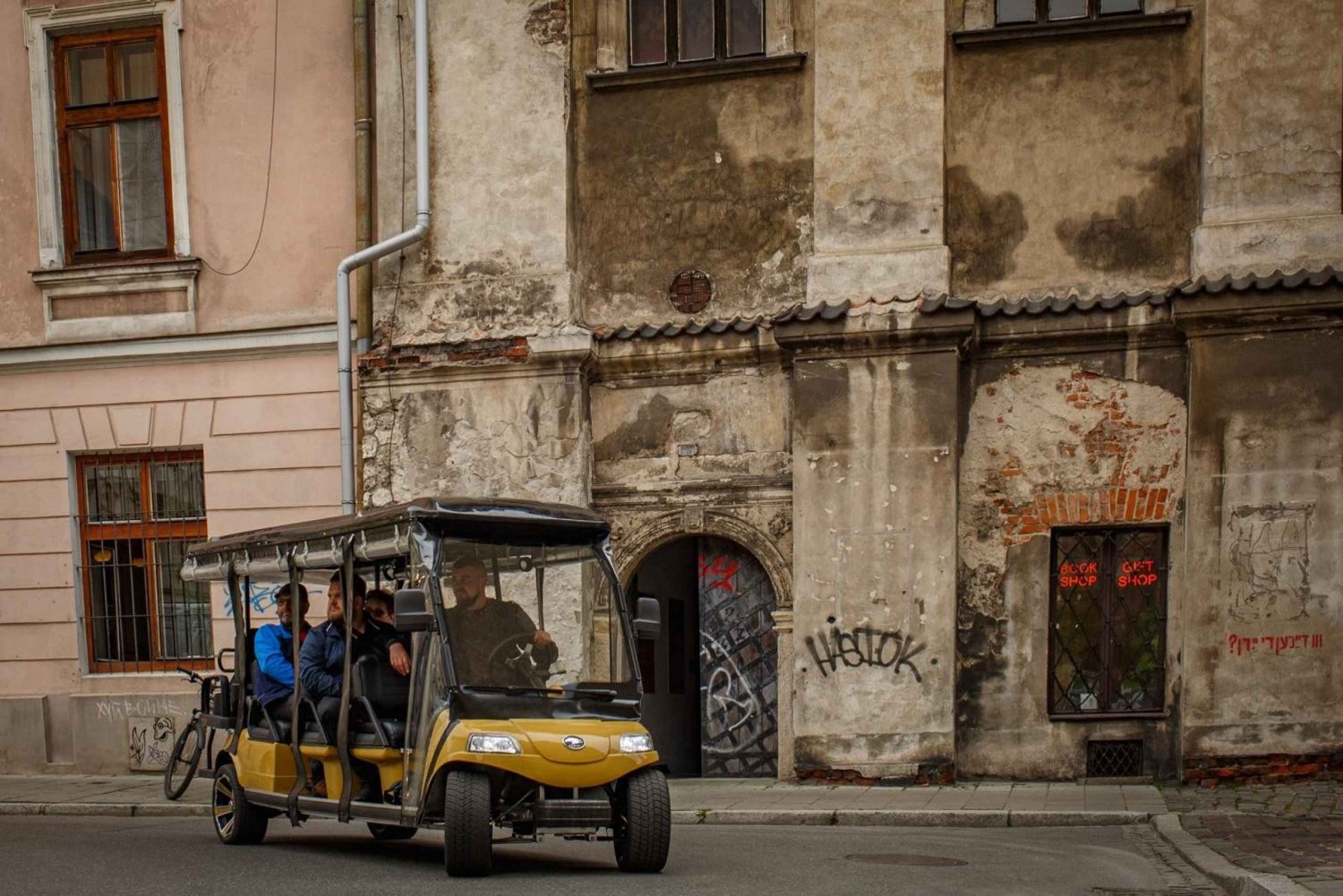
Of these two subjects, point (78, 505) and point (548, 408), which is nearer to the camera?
point (548, 408)

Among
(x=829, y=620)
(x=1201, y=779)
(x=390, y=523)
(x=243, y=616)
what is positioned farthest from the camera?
(x=829, y=620)

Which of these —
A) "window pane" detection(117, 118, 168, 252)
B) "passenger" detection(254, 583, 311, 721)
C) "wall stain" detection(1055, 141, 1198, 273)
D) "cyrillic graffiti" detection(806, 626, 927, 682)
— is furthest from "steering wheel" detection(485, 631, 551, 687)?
"window pane" detection(117, 118, 168, 252)

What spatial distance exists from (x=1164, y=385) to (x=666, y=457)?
4646mm

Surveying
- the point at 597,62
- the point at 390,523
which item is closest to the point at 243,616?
the point at 390,523

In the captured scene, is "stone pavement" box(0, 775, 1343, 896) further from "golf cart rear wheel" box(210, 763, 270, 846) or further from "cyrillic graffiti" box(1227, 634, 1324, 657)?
"golf cart rear wheel" box(210, 763, 270, 846)

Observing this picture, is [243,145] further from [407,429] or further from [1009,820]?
[1009,820]

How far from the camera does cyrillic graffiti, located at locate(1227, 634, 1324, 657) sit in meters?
14.2

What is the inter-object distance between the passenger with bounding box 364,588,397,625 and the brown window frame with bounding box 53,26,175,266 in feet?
26.6

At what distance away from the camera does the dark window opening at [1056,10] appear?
1534 centimetres

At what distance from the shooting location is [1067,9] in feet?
50.7

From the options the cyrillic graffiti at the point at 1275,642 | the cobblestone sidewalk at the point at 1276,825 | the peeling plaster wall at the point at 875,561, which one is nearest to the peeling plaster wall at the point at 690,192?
the peeling plaster wall at the point at 875,561

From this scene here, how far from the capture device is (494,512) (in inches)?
403

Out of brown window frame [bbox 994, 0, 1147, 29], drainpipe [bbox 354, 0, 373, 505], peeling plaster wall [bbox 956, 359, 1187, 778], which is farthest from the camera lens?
drainpipe [bbox 354, 0, 373, 505]

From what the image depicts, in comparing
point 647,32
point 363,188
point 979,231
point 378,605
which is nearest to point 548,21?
point 647,32
